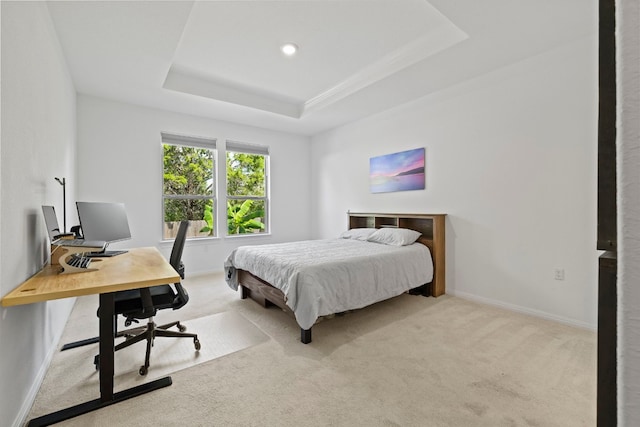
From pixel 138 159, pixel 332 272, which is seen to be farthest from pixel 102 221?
pixel 332 272

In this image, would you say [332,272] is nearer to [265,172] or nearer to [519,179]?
[519,179]

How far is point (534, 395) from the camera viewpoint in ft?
5.80

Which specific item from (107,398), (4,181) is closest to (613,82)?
(4,181)

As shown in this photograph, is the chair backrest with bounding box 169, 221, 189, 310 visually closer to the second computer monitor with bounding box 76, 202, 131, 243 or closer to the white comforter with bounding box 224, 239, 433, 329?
the second computer monitor with bounding box 76, 202, 131, 243

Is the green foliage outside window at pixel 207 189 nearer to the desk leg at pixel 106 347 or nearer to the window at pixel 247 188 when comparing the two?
the window at pixel 247 188

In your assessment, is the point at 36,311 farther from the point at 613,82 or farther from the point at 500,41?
the point at 500,41

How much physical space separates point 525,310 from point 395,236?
153cm

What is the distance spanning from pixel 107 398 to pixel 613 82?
2474 millimetres

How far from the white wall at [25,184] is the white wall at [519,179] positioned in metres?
3.82

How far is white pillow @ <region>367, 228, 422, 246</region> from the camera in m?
3.63

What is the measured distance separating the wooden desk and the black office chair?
8.5 inches

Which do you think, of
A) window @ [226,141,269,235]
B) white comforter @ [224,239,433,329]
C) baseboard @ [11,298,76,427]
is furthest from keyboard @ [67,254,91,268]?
window @ [226,141,269,235]

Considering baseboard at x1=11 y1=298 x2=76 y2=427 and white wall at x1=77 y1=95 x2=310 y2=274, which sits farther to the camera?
white wall at x1=77 y1=95 x2=310 y2=274

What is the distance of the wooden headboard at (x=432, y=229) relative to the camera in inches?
142
